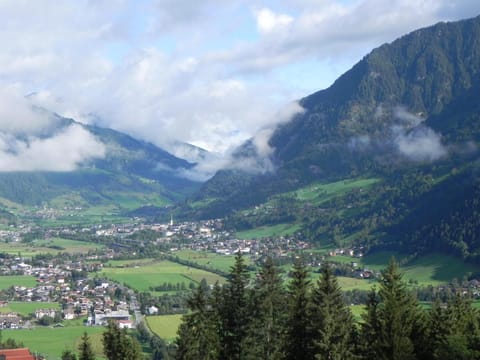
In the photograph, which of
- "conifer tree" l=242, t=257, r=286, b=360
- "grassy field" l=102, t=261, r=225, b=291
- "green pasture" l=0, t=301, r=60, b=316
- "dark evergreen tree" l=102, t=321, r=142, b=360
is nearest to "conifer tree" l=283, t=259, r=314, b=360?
"conifer tree" l=242, t=257, r=286, b=360

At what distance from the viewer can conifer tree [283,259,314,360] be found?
33.7 metres

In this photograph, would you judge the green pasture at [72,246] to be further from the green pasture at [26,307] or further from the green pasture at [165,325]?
the green pasture at [165,325]

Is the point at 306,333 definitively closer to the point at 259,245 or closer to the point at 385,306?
the point at 385,306

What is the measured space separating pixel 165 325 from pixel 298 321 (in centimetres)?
6042

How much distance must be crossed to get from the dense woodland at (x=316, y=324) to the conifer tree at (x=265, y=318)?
0.05 meters

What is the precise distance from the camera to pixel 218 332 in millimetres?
38312

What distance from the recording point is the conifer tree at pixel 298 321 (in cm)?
3374

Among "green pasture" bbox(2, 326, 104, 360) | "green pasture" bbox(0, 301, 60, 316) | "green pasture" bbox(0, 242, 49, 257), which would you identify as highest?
"green pasture" bbox(0, 242, 49, 257)

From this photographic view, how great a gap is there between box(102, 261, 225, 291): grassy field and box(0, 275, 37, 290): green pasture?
15.3 metres

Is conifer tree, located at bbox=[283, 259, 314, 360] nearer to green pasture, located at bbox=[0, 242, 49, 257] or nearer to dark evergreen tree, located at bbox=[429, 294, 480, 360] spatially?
dark evergreen tree, located at bbox=[429, 294, 480, 360]

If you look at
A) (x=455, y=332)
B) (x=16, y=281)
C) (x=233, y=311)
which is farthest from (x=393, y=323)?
(x=16, y=281)

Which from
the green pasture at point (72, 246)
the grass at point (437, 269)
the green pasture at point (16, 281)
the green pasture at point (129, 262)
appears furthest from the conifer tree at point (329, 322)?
the green pasture at point (72, 246)

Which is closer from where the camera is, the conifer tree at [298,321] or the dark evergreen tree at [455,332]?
the dark evergreen tree at [455,332]

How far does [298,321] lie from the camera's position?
3444 centimetres
